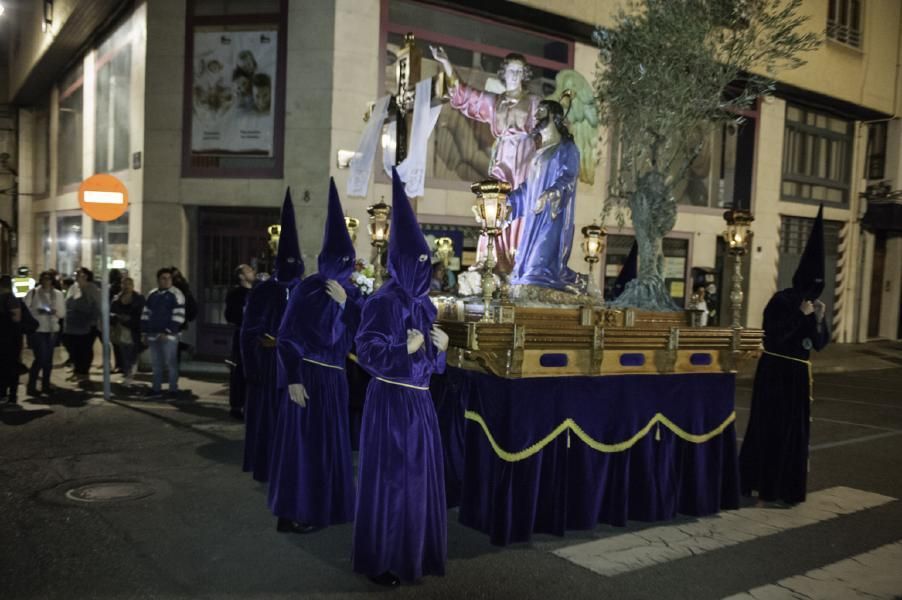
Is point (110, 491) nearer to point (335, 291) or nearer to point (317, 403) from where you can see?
point (317, 403)

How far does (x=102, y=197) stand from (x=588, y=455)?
853 cm

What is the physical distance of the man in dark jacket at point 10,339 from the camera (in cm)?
1012

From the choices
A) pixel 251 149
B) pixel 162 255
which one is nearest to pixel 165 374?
pixel 162 255

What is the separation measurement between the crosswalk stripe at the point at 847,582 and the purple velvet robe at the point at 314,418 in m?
2.96

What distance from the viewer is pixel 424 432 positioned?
4.76 m

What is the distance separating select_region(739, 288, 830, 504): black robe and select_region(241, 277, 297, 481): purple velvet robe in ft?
14.9

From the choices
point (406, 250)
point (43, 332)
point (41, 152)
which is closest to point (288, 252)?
point (406, 250)

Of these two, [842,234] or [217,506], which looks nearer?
[217,506]

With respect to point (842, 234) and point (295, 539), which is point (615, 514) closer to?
point (295, 539)

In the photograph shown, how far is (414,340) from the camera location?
186 inches

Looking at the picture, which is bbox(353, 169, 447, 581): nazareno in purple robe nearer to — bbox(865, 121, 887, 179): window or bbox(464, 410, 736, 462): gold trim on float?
bbox(464, 410, 736, 462): gold trim on float

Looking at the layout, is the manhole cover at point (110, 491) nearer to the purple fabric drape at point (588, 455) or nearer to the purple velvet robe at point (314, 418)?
the purple velvet robe at point (314, 418)

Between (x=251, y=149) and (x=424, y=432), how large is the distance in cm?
1147

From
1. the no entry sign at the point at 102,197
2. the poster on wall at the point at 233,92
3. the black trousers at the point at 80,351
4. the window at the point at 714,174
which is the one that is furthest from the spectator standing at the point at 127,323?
the window at the point at 714,174
